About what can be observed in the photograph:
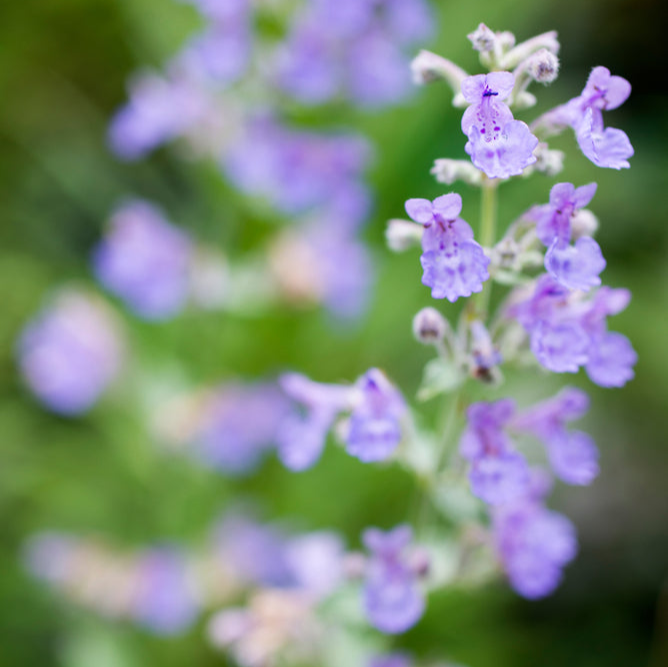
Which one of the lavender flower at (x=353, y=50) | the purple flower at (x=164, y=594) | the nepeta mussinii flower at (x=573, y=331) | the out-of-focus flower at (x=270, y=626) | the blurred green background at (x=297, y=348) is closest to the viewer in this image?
the nepeta mussinii flower at (x=573, y=331)

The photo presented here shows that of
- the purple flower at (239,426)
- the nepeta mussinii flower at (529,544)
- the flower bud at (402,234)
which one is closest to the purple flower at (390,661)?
the nepeta mussinii flower at (529,544)

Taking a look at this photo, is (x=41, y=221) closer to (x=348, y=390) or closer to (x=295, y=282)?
(x=295, y=282)

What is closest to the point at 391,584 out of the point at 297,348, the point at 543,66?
the point at 543,66

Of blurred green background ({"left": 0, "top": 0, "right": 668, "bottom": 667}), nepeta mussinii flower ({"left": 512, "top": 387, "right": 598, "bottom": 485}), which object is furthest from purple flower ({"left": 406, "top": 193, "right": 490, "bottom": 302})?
blurred green background ({"left": 0, "top": 0, "right": 668, "bottom": 667})

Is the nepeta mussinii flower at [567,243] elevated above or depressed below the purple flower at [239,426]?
below

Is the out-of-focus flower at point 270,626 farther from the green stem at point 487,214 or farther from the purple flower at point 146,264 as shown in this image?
the purple flower at point 146,264

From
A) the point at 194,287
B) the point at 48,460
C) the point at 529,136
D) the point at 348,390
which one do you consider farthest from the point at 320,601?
the point at 48,460

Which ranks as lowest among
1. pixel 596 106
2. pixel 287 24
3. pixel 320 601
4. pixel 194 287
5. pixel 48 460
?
pixel 320 601

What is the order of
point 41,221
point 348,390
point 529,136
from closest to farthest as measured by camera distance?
1. point 529,136
2. point 348,390
3. point 41,221
